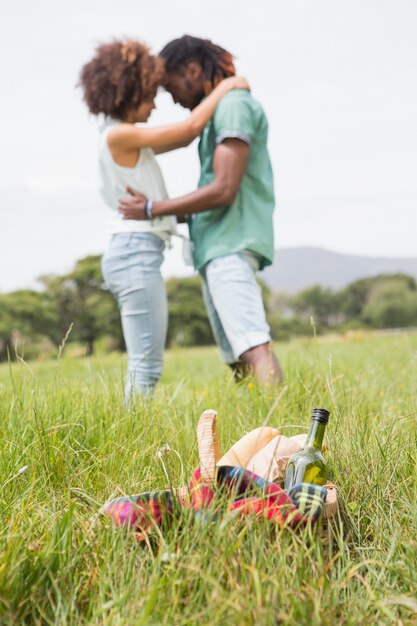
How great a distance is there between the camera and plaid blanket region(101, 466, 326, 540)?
5.20 ft

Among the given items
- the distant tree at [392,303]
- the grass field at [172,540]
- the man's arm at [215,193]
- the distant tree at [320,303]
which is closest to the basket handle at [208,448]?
the grass field at [172,540]

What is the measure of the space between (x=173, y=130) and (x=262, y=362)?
1299 millimetres

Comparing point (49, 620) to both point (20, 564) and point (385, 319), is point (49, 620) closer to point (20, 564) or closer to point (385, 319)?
point (20, 564)

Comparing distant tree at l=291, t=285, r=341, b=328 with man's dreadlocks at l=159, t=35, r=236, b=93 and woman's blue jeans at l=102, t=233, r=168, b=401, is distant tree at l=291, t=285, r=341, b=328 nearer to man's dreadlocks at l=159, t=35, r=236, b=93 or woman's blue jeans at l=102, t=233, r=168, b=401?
man's dreadlocks at l=159, t=35, r=236, b=93

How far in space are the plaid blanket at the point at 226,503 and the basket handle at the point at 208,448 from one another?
0.03 meters

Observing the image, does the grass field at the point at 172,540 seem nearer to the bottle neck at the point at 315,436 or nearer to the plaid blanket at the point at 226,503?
the plaid blanket at the point at 226,503

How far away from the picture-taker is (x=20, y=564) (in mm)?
1503

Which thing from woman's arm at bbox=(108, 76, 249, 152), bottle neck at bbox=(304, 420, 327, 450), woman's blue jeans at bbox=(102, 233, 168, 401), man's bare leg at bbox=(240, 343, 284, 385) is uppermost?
woman's arm at bbox=(108, 76, 249, 152)

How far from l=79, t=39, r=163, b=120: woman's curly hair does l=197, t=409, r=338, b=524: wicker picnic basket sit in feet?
7.37

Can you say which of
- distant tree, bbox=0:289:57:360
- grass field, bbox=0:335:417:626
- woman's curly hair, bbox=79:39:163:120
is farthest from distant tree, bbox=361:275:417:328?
grass field, bbox=0:335:417:626

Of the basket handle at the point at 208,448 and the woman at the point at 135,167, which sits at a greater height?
the woman at the point at 135,167

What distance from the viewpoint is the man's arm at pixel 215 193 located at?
3.54 metres

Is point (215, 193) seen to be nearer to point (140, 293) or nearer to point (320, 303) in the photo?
point (140, 293)

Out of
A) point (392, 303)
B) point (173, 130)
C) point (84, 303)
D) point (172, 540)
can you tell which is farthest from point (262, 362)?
point (392, 303)
